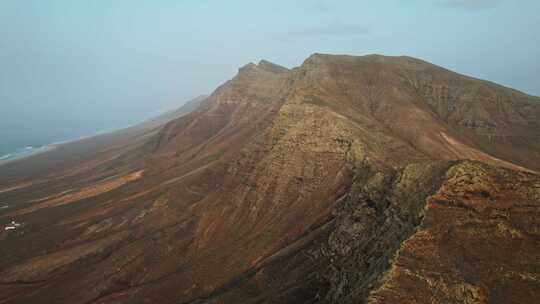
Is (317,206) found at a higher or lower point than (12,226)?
higher

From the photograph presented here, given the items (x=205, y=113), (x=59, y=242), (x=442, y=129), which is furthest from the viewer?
(x=205, y=113)

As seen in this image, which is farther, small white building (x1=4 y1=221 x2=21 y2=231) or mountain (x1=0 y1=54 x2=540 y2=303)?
small white building (x1=4 y1=221 x2=21 y2=231)

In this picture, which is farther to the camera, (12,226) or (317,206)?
(12,226)

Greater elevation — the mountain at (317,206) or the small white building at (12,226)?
the mountain at (317,206)

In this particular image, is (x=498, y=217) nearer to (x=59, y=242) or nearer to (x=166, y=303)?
(x=166, y=303)

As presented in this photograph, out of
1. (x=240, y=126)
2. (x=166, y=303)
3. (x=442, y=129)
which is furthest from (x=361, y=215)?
(x=240, y=126)

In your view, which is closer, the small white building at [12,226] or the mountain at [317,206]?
the mountain at [317,206]

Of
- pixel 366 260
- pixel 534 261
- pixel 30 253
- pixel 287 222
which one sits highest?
pixel 534 261

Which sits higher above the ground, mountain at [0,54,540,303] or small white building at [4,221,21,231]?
mountain at [0,54,540,303]
